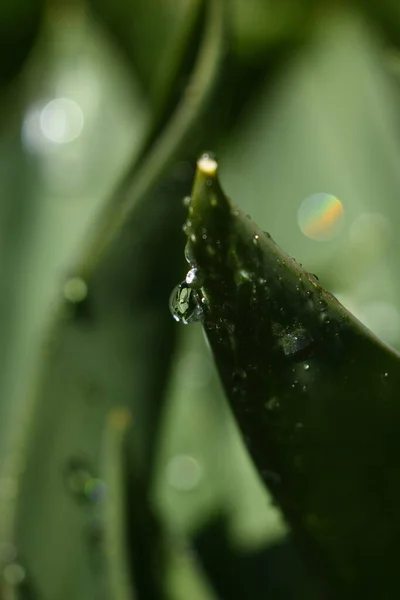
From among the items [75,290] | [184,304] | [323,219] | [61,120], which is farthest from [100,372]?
[61,120]

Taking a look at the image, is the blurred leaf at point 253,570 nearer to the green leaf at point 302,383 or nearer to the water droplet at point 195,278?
the green leaf at point 302,383

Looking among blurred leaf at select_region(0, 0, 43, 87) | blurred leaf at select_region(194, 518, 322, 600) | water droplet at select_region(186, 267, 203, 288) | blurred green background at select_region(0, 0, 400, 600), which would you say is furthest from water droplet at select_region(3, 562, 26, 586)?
blurred leaf at select_region(0, 0, 43, 87)

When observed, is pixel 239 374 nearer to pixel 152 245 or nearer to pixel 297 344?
pixel 297 344

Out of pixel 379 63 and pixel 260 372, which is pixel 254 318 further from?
pixel 379 63

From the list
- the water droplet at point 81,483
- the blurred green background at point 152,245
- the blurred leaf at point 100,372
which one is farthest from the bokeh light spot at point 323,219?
the water droplet at point 81,483

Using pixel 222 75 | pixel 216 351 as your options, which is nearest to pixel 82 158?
pixel 222 75
